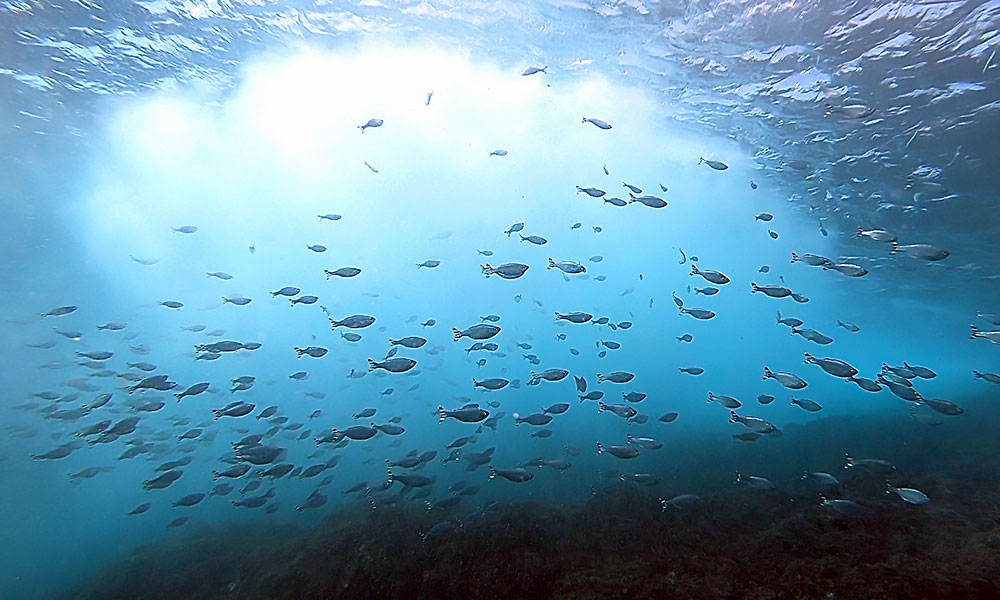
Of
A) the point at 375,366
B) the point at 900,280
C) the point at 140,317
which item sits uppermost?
the point at 900,280

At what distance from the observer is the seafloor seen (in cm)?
599

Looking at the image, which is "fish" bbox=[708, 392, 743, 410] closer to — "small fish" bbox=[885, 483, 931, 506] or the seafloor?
the seafloor

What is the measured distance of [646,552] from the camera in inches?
298

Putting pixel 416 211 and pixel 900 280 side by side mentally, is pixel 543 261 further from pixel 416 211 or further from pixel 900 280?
pixel 900 280

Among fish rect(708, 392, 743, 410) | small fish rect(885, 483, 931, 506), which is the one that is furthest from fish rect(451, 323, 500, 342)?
small fish rect(885, 483, 931, 506)

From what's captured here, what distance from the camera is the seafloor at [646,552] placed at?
5.99 metres

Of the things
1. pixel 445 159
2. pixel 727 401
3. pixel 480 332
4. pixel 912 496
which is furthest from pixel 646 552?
pixel 445 159

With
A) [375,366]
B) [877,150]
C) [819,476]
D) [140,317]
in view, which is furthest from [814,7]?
[140,317]

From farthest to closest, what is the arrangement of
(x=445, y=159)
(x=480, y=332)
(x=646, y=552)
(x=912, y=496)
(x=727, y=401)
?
(x=445, y=159)
(x=727, y=401)
(x=480, y=332)
(x=646, y=552)
(x=912, y=496)

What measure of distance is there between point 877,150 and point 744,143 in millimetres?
4836

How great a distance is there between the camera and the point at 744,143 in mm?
19359

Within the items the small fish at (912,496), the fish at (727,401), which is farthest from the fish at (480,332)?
the small fish at (912,496)

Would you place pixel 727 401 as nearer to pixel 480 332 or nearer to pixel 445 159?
pixel 480 332

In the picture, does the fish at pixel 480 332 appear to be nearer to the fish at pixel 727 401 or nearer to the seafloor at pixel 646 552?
the seafloor at pixel 646 552
